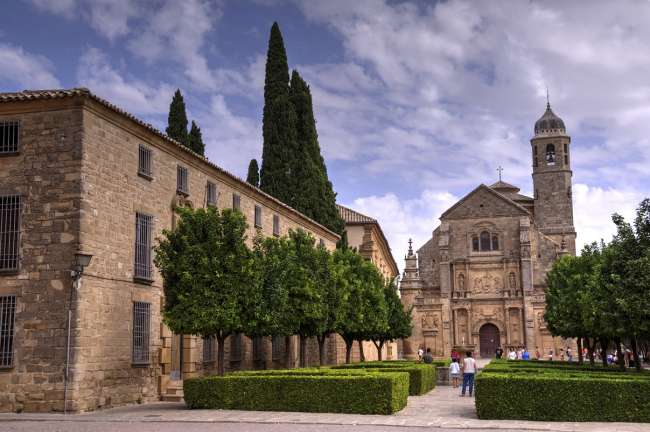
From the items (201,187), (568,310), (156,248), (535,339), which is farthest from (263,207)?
Result: (535,339)

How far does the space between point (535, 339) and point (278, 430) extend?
5802 cm

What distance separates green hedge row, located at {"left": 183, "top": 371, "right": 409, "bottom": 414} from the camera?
736 inches

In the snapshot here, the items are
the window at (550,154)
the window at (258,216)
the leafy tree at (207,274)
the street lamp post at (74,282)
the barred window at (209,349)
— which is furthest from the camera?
the window at (550,154)

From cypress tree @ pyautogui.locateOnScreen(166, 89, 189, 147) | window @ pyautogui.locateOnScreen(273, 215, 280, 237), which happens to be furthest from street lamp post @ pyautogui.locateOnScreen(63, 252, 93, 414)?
cypress tree @ pyautogui.locateOnScreen(166, 89, 189, 147)

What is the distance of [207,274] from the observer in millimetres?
21125

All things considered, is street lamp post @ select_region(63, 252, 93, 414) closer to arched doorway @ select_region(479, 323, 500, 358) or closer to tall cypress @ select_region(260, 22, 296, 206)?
tall cypress @ select_region(260, 22, 296, 206)

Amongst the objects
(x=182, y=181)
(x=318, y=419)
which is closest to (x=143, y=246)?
(x=182, y=181)

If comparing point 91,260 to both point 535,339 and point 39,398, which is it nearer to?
point 39,398

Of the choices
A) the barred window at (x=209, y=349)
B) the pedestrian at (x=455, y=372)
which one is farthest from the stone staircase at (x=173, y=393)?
the pedestrian at (x=455, y=372)

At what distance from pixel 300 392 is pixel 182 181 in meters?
10.0

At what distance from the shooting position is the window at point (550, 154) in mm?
84188

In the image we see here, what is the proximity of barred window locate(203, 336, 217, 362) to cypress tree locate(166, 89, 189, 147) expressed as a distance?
65.1 feet

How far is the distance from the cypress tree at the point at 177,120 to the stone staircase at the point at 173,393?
937 inches

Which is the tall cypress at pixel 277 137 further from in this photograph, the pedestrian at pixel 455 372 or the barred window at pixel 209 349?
the barred window at pixel 209 349
